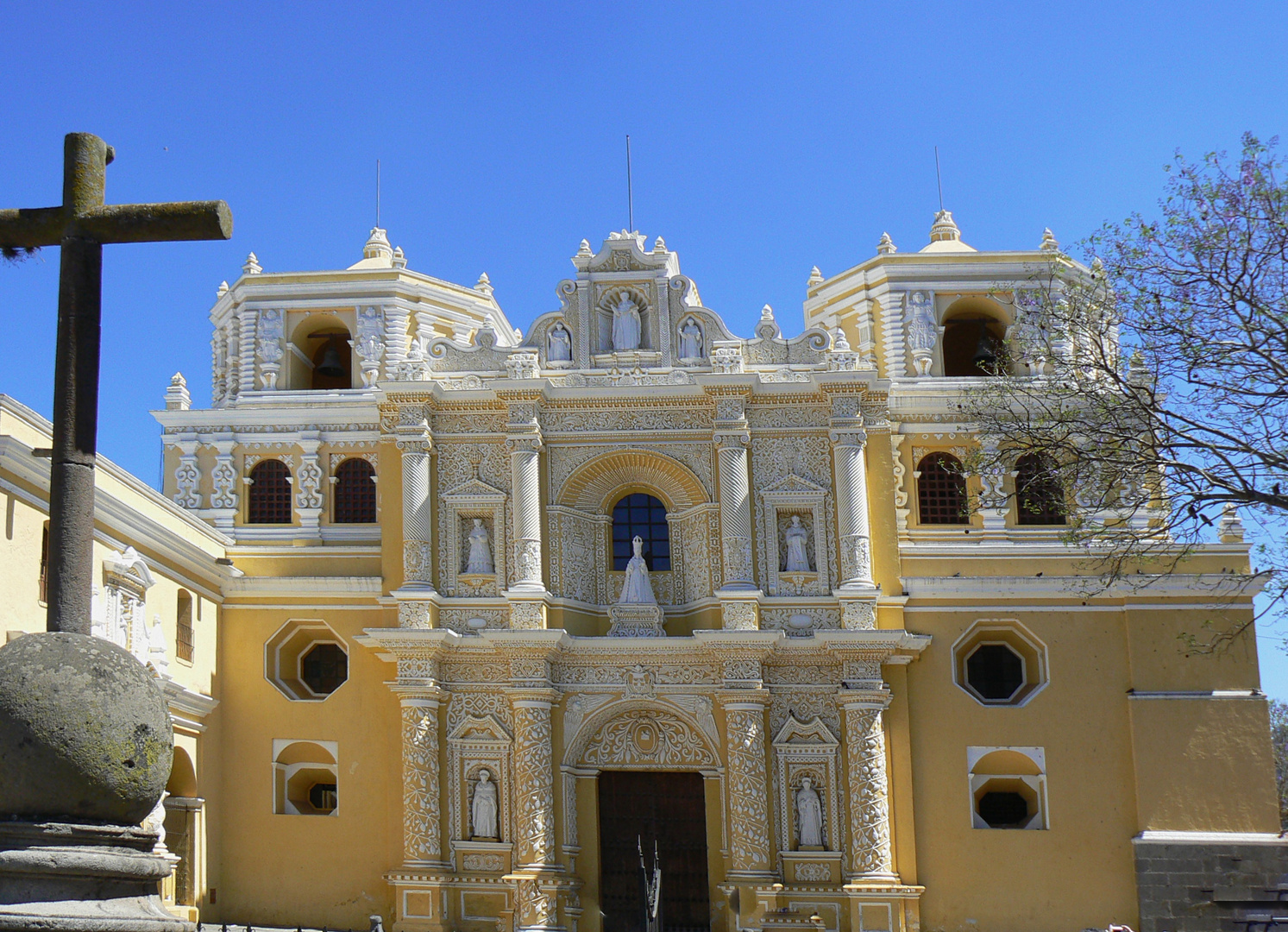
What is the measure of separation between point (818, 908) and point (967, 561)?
600 cm

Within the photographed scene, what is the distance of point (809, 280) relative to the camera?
92.5 feet

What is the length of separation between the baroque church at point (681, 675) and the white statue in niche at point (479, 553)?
47 mm

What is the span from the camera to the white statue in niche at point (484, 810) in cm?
2189

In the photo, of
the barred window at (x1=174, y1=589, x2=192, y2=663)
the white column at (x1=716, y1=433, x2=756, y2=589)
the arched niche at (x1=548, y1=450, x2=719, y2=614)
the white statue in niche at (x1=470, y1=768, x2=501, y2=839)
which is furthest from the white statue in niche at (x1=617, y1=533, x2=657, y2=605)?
the barred window at (x1=174, y1=589, x2=192, y2=663)

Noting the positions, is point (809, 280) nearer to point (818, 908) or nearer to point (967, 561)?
point (967, 561)

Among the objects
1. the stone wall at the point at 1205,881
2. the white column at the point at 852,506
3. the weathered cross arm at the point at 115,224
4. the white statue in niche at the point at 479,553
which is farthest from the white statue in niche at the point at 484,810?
the weathered cross arm at the point at 115,224

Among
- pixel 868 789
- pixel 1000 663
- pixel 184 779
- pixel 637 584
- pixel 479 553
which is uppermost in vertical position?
pixel 479 553

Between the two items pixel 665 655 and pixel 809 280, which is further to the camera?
pixel 809 280

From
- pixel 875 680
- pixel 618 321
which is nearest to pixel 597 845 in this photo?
pixel 875 680

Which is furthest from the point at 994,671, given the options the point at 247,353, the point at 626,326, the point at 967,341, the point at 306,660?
the point at 247,353

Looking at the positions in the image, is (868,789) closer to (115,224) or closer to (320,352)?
(320,352)

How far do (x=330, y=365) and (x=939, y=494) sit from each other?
38.1 feet

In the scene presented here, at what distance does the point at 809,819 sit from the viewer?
71.6 feet

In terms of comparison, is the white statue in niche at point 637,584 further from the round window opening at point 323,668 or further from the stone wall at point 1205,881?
the stone wall at point 1205,881
